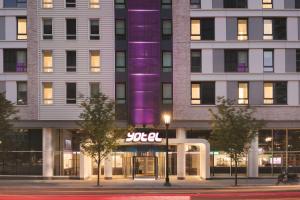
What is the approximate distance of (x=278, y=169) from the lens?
62000 mm

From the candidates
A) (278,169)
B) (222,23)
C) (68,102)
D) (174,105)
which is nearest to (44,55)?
(68,102)

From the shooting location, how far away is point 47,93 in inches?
2416

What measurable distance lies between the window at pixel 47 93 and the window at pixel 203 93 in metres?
13.2

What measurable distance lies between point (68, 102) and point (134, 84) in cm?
640

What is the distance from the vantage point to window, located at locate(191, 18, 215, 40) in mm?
61594

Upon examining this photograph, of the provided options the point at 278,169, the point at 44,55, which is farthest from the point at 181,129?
the point at 44,55

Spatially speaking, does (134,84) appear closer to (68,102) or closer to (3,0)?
(68,102)

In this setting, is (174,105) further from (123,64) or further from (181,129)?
(123,64)

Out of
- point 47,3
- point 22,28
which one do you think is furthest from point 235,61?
point 22,28

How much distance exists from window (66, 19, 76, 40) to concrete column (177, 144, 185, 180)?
1433 cm

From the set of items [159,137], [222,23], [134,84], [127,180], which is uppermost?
[222,23]

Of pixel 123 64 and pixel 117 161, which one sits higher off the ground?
pixel 123 64

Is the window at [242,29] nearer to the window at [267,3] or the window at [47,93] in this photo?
the window at [267,3]

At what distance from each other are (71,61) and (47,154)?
8.97 meters
